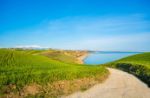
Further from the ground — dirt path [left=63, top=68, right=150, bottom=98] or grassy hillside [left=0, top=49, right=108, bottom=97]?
grassy hillside [left=0, top=49, right=108, bottom=97]

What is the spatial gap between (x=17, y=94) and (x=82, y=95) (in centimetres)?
641

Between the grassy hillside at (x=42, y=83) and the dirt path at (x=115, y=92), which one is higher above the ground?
the grassy hillside at (x=42, y=83)

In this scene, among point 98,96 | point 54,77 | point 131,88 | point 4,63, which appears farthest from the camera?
point 4,63

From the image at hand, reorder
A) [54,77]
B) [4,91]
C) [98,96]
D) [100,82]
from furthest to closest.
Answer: [100,82]
[54,77]
[98,96]
[4,91]

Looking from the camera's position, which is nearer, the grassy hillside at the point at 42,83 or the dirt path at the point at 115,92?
the grassy hillside at the point at 42,83

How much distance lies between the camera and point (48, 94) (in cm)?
1983

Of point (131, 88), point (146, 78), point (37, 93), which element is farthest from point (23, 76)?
point (146, 78)

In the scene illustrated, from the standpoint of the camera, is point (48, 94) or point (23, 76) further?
point (23, 76)

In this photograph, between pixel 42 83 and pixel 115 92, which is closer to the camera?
pixel 42 83

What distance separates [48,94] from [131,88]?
10.0 metres

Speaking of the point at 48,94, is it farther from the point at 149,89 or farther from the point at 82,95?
the point at 149,89

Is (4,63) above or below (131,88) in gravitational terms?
above

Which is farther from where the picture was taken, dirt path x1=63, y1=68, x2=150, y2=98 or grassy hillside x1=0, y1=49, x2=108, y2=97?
dirt path x1=63, y1=68, x2=150, y2=98

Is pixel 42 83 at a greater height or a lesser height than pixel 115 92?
greater
